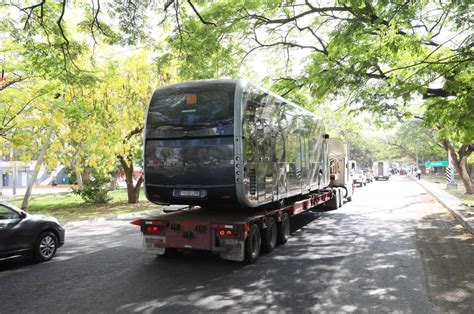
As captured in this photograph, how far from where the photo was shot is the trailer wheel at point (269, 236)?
9156 mm

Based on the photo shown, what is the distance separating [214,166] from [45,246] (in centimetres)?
410

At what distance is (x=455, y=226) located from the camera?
1337 centimetres

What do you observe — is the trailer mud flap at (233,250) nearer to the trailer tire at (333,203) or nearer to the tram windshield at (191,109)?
the tram windshield at (191,109)

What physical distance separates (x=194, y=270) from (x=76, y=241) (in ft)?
17.1

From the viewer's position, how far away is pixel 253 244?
848 centimetres

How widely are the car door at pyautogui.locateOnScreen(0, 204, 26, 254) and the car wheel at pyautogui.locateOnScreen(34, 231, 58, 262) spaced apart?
38 centimetres

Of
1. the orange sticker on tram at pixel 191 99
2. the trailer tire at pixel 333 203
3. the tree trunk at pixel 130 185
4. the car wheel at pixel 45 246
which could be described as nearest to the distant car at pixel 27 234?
the car wheel at pixel 45 246

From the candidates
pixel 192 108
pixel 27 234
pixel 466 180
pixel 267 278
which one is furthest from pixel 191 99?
pixel 466 180

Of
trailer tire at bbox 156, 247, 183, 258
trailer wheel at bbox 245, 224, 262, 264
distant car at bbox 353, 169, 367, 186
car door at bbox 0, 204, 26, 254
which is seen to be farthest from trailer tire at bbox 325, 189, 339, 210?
distant car at bbox 353, 169, 367, 186

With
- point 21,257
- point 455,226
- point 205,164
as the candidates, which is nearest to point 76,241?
point 21,257

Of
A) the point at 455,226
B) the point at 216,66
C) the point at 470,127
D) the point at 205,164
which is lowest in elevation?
the point at 455,226

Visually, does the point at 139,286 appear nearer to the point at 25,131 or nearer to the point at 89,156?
the point at 25,131

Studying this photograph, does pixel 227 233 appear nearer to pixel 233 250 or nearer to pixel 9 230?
→ pixel 233 250

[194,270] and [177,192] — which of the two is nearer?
[194,270]
